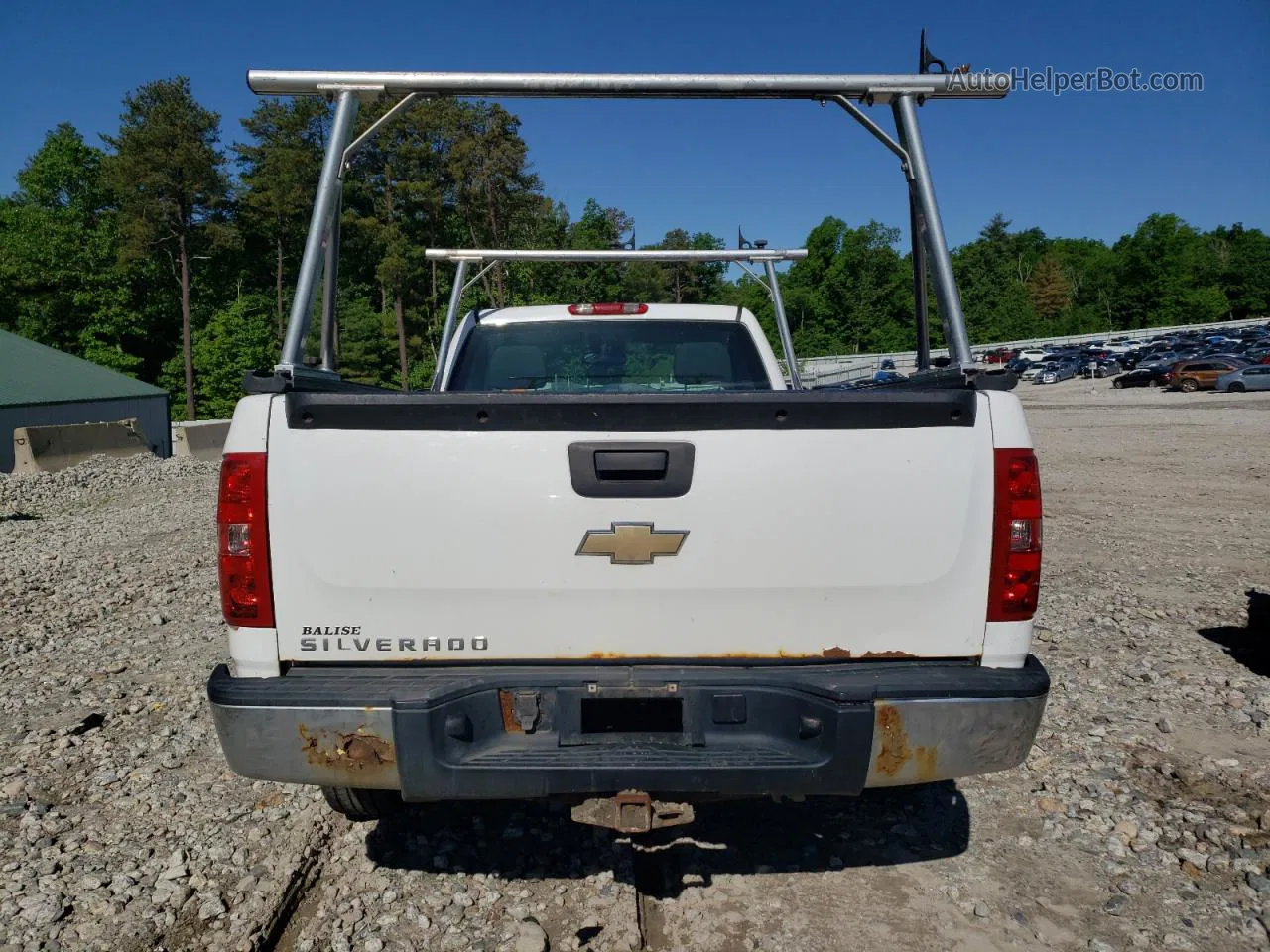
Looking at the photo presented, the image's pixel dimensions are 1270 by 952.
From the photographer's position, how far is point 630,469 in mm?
2686

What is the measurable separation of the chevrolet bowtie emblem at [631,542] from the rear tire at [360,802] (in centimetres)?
A: 131

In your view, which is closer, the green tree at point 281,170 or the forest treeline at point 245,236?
the forest treeline at point 245,236

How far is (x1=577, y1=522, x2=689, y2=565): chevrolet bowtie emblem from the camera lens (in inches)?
106

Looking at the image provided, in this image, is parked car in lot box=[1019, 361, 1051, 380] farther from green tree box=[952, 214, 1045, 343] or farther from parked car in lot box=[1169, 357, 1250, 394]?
green tree box=[952, 214, 1045, 343]

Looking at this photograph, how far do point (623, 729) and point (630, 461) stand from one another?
77 centimetres

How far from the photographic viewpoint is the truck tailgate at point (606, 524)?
2668 millimetres

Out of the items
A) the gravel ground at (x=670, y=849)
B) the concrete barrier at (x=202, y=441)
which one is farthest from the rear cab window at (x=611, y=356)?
the concrete barrier at (x=202, y=441)

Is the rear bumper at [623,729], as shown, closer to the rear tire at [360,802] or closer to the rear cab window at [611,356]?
the rear tire at [360,802]

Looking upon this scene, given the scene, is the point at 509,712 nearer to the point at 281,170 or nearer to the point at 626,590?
the point at 626,590

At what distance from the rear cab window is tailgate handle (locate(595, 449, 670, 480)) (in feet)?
7.38

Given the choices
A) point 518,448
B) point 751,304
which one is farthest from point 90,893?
point 751,304

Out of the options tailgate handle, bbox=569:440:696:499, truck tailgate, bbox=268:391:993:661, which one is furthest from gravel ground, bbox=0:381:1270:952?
tailgate handle, bbox=569:440:696:499

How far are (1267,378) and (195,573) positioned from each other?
44761mm

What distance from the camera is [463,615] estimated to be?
2738 mm
